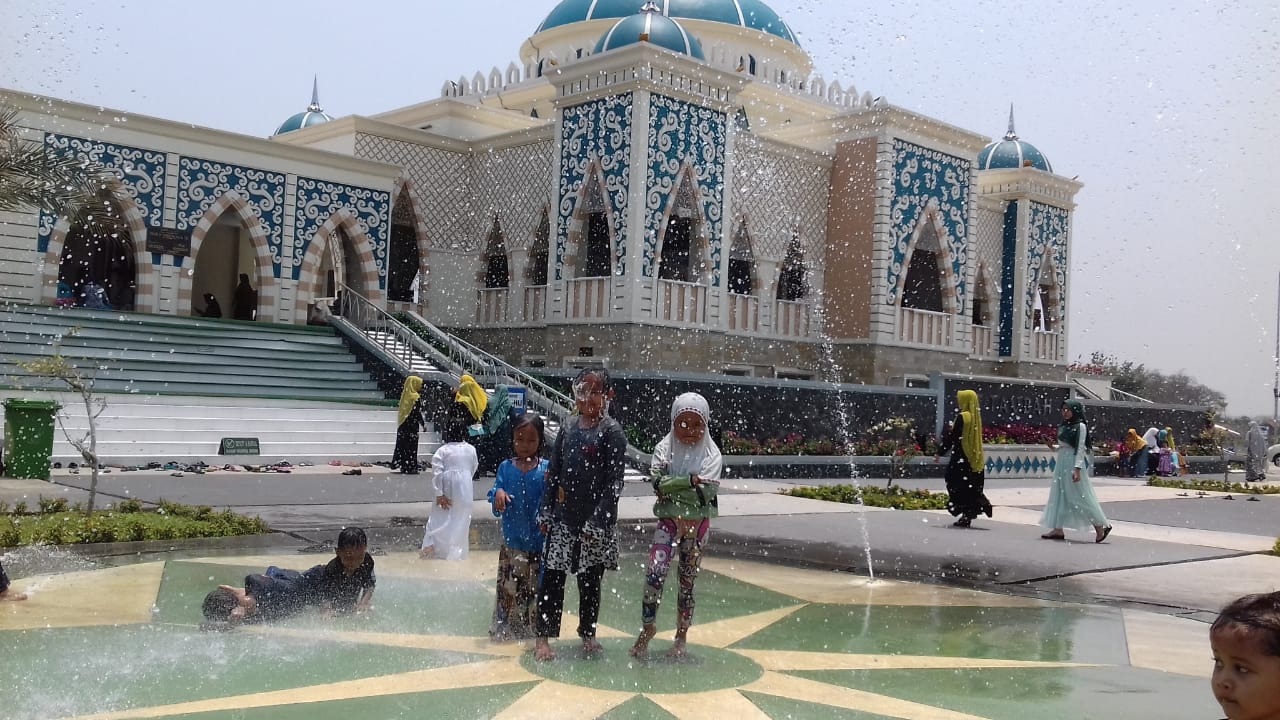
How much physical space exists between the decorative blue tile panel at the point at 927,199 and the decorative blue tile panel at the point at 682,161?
16.4 feet

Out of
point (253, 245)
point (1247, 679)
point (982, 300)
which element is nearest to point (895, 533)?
point (1247, 679)

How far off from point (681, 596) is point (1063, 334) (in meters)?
28.3

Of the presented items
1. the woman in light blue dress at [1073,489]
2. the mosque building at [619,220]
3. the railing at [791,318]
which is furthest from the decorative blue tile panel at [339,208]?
the woman in light blue dress at [1073,489]

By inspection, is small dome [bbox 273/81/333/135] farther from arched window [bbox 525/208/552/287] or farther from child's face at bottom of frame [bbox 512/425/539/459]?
child's face at bottom of frame [bbox 512/425/539/459]

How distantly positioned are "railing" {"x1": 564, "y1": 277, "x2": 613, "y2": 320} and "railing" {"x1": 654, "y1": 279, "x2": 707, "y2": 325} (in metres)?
1.02

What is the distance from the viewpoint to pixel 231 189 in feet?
71.1

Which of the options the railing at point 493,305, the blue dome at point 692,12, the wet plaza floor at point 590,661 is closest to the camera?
the wet plaza floor at point 590,661

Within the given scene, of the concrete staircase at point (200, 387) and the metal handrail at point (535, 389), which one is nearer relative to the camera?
the concrete staircase at point (200, 387)

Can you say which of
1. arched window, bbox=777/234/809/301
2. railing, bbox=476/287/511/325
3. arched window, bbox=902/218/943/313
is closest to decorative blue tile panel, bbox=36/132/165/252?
railing, bbox=476/287/511/325

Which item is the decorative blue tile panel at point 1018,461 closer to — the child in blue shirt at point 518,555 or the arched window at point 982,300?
the arched window at point 982,300

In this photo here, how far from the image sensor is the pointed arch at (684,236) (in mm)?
21875

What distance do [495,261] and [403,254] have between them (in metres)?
2.37

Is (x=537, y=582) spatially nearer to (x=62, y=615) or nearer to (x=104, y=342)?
(x=62, y=615)

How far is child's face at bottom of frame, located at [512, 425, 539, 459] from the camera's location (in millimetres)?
5977
